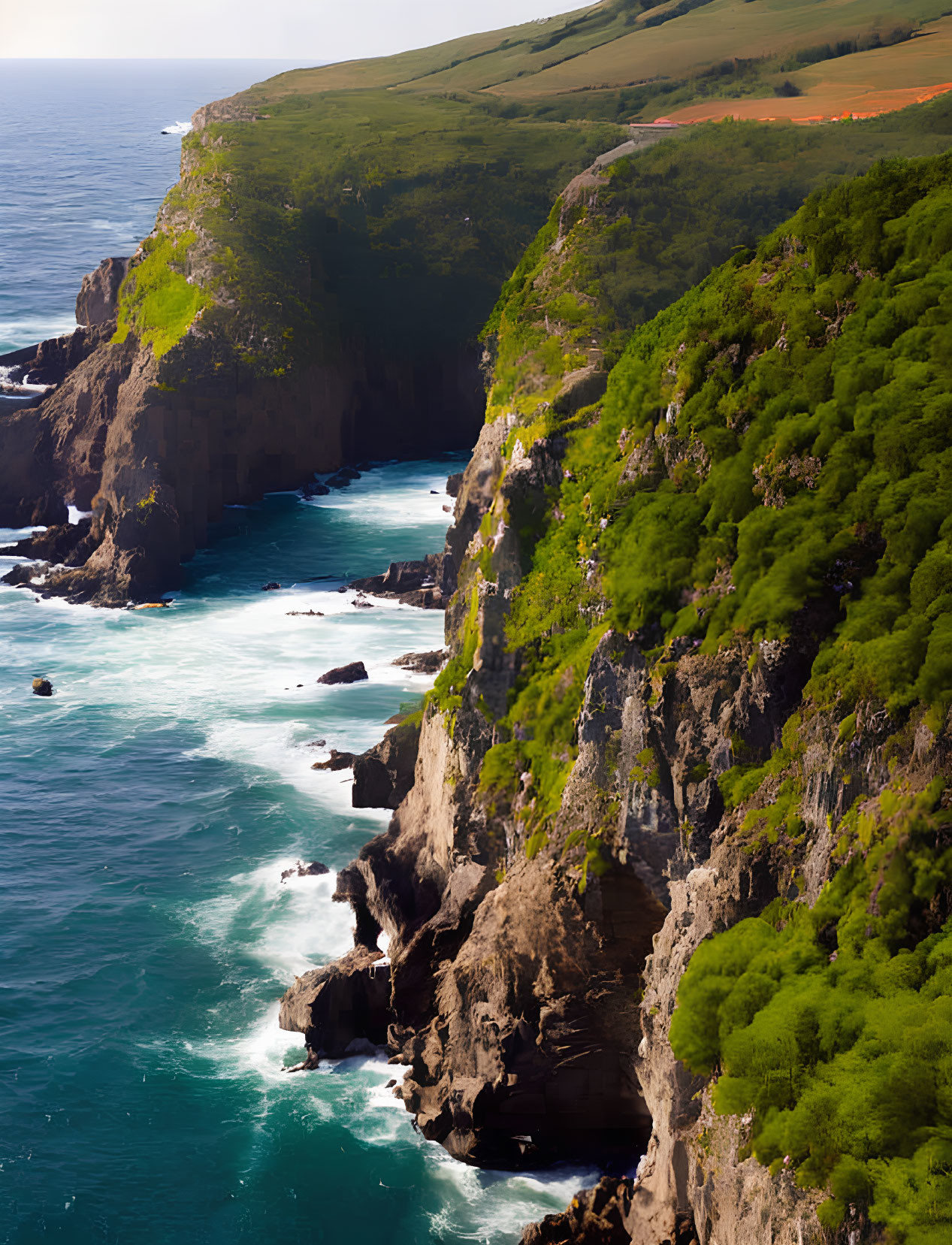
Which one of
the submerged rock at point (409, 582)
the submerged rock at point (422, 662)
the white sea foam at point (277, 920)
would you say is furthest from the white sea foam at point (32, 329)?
the white sea foam at point (277, 920)

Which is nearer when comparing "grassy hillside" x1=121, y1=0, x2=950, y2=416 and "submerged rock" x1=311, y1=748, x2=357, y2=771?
"submerged rock" x1=311, y1=748, x2=357, y2=771

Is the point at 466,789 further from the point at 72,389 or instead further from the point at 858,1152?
the point at 72,389

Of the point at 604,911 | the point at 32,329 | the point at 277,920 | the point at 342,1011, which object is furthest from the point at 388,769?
the point at 32,329

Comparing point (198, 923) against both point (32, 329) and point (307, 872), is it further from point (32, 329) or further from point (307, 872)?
point (32, 329)

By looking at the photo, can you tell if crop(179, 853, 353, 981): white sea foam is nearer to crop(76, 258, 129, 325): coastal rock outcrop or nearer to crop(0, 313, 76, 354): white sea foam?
crop(76, 258, 129, 325): coastal rock outcrop

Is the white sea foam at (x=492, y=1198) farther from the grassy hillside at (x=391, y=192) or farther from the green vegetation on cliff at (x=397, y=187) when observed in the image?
the grassy hillside at (x=391, y=192)

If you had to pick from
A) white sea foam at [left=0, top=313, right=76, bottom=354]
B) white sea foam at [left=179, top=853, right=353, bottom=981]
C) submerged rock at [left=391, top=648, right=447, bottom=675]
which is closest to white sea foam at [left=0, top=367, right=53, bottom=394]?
white sea foam at [left=0, top=313, right=76, bottom=354]
